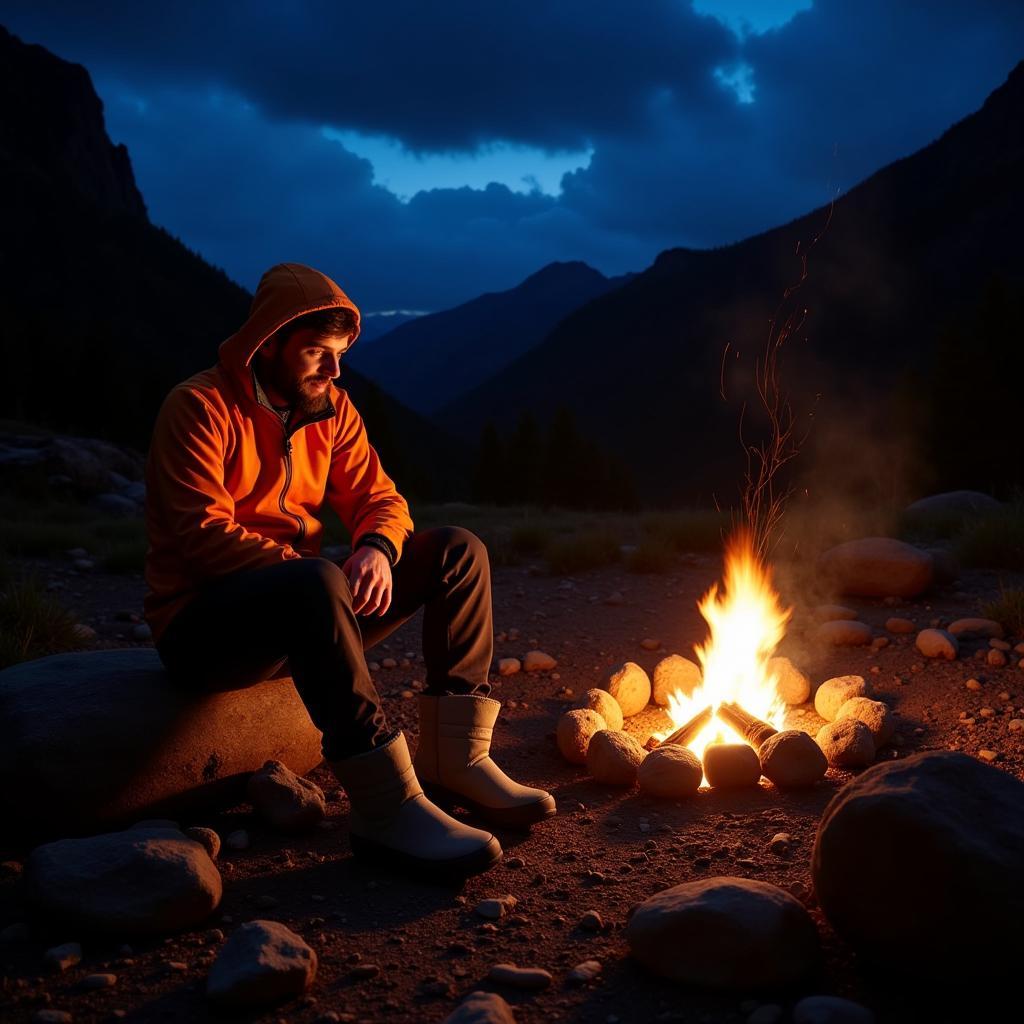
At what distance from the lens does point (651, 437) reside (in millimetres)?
63281

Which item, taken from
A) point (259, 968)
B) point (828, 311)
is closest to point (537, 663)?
point (259, 968)

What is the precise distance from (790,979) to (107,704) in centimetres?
199

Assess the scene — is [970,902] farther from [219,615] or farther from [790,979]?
[219,615]

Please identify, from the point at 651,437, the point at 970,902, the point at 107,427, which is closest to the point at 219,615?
the point at 970,902

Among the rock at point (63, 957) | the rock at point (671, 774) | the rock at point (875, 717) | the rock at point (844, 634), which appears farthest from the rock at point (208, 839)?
the rock at point (844, 634)

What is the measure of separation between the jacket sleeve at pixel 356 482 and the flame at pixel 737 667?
57.9 inches

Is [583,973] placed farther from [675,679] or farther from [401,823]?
[675,679]

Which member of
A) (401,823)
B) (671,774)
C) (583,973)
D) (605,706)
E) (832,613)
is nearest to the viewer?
(583,973)

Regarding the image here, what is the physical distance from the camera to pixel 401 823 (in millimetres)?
2291

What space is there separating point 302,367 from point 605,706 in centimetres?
182

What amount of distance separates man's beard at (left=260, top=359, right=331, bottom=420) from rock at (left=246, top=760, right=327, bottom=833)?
3.65ft

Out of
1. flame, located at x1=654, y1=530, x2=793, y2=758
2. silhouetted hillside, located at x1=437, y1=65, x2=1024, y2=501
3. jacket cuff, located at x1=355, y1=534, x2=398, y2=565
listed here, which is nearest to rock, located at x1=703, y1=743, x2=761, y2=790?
flame, located at x1=654, y1=530, x2=793, y2=758

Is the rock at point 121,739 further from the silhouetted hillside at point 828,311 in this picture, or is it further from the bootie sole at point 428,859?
the silhouetted hillside at point 828,311

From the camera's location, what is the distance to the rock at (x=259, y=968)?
1707mm
